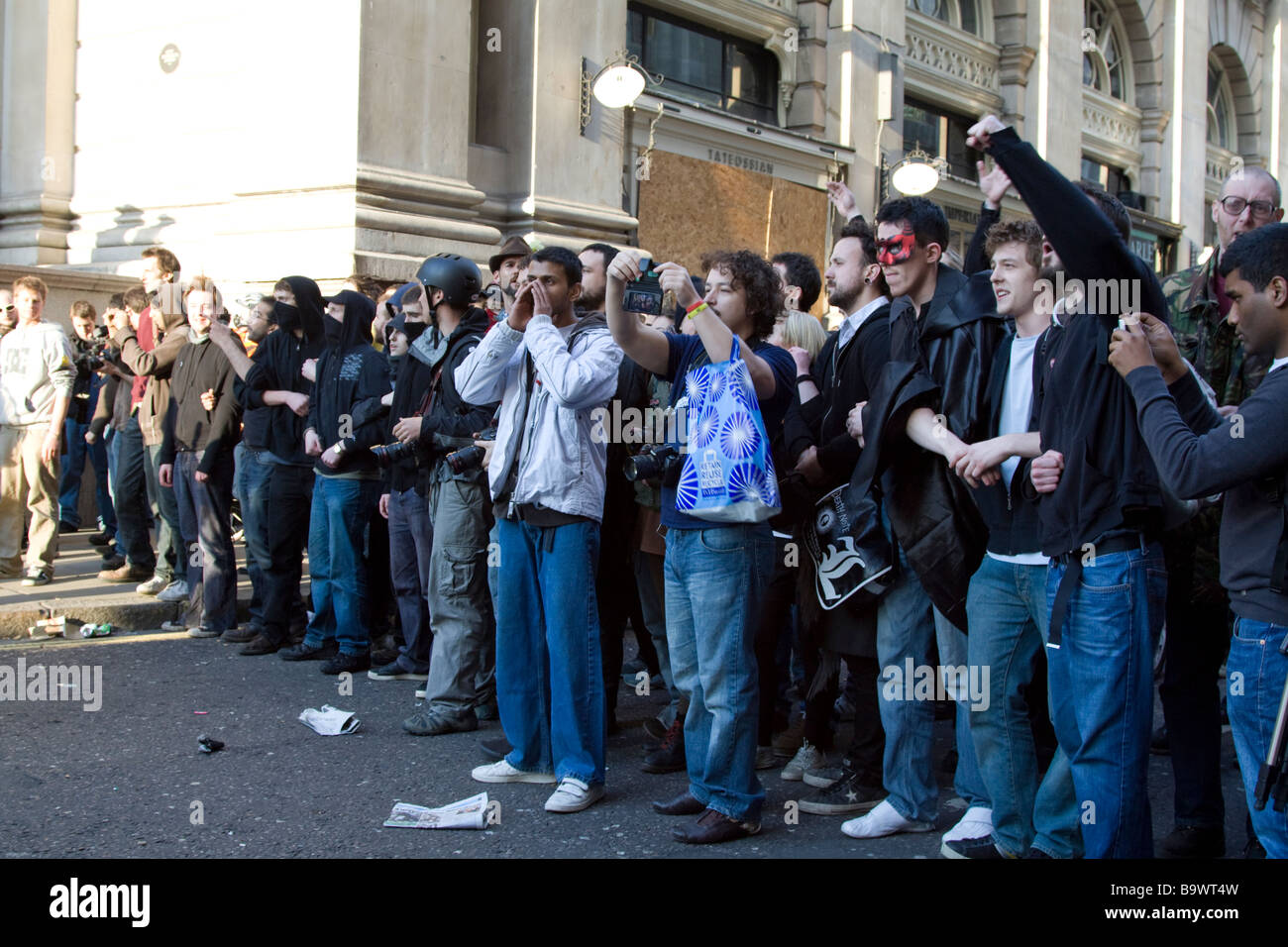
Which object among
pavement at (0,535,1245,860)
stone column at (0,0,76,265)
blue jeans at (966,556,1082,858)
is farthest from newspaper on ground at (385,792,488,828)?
stone column at (0,0,76,265)

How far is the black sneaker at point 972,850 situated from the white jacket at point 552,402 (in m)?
1.93

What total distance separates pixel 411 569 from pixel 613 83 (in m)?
8.21

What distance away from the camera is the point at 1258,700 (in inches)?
124

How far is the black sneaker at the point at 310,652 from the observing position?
7.74 meters

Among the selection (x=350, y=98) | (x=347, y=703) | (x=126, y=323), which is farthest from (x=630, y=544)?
(x=350, y=98)

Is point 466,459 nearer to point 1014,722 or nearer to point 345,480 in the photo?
point 345,480

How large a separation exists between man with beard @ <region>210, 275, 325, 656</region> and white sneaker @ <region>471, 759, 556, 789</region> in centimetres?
301

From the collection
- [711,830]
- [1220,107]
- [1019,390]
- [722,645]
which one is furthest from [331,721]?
[1220,107]

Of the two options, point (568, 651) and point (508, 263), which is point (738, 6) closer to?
point (508, 263)

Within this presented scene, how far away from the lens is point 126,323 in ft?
31.8

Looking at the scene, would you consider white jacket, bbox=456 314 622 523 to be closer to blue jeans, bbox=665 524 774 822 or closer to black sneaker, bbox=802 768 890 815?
blue jeans, bbox=665 524 774 822

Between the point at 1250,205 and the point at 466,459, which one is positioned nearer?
the point at 1250,205

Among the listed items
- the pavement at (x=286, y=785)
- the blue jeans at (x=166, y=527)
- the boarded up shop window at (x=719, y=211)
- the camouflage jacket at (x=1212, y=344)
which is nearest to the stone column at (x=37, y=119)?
the blue jeans at (x=166, y=527)
